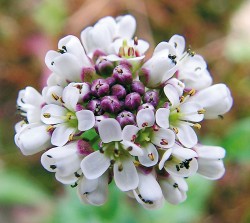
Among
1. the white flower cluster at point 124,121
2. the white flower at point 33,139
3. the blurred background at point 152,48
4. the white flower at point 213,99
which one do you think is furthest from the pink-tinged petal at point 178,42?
the blurred background at point 152,48

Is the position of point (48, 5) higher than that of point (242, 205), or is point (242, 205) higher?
point (48, 5)

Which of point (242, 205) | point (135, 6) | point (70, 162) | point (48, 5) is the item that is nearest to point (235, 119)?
point (242, 205)

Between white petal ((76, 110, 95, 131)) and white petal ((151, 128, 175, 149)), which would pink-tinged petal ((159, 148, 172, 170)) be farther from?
white petal ((76, 110, 95, 131))

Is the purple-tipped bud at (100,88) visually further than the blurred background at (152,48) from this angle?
No

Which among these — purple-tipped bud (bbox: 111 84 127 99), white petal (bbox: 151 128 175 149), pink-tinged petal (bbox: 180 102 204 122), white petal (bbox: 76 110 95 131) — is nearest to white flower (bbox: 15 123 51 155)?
white petal (bbox: 76 110 95 131)

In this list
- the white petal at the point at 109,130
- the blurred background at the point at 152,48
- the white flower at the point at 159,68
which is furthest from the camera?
the blurred background at the point at 152,48

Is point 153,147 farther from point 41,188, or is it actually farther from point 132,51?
point 41,188

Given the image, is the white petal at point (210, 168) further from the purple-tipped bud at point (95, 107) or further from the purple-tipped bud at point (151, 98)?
the purple-tipped bud at point (95, 107)
